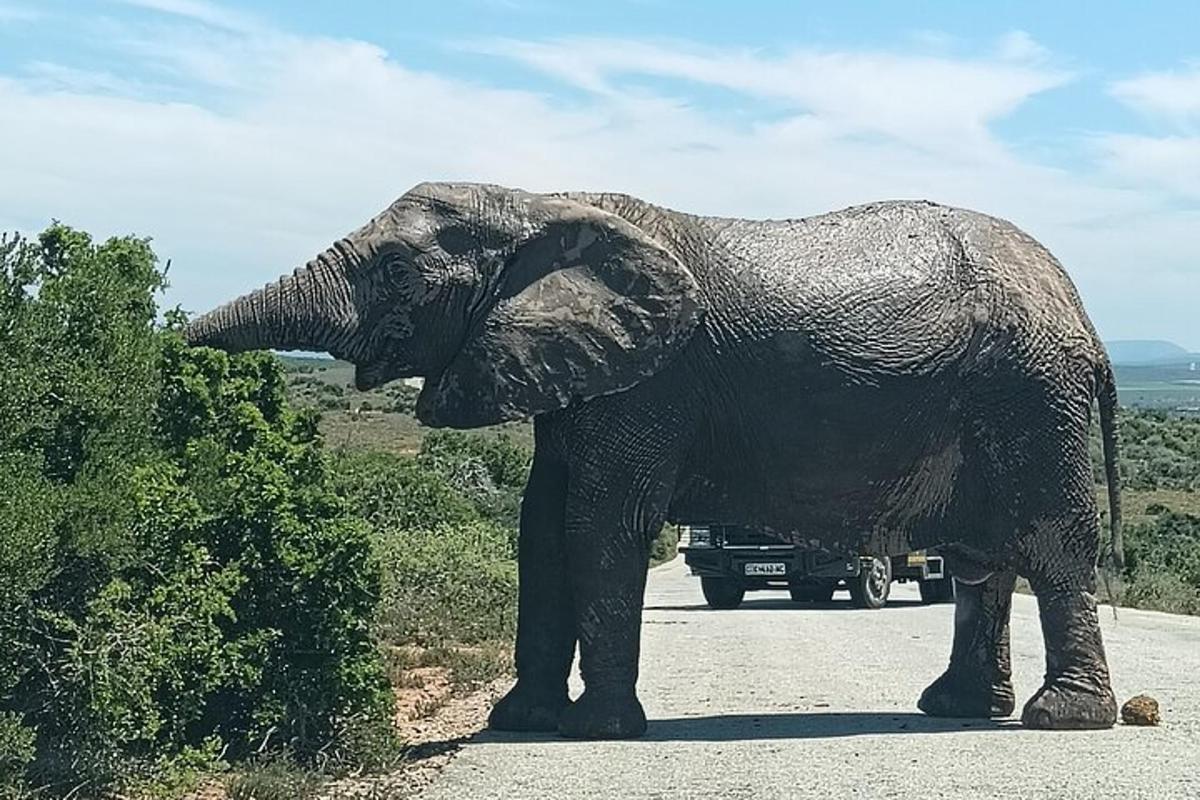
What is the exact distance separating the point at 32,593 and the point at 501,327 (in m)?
3.24

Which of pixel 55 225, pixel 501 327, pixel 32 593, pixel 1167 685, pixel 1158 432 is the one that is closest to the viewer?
pixel 32 593

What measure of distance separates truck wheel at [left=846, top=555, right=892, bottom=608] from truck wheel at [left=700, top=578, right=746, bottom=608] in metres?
1.56

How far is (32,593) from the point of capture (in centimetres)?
860

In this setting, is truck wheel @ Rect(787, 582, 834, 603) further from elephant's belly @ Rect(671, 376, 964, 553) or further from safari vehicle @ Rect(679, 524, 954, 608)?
elephant's belly @ Rect(671, 376, 964, 553)

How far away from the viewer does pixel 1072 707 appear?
37.2ft

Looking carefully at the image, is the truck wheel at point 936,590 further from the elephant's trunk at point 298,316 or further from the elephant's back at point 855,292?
the elephant's trunk at point 298,316

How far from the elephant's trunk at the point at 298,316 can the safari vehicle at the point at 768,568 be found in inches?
589

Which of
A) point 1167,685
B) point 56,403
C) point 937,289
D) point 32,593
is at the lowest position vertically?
point 1167,685

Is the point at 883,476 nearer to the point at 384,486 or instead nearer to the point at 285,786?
the point at 285,786

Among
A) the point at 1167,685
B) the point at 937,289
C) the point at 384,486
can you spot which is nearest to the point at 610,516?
the point at 937,289

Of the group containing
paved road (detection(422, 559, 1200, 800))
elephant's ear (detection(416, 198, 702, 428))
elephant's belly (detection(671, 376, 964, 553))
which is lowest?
paved road (detection(422, 559, 1200, 800))

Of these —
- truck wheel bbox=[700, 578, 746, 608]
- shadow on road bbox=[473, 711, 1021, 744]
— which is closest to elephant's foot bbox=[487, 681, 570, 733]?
shadow on road bbox=[473, 711, 1021, 744]

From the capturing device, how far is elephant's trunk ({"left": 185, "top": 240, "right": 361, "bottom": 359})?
10.2 m

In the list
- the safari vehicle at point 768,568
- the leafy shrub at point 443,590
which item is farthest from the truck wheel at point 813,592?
the leafy shrub at point 443,590
